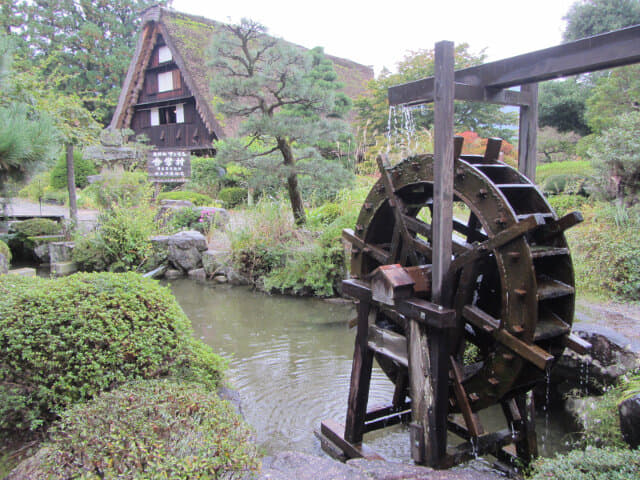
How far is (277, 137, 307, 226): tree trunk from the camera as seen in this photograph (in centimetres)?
902

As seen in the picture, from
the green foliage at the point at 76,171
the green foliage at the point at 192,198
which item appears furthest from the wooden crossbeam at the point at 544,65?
the green foliage at the point at 76,171

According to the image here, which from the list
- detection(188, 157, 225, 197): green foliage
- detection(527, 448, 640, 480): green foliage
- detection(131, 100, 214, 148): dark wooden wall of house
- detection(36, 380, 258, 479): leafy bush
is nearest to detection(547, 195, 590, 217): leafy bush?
detection(527, 448, 640, 480): green foliage

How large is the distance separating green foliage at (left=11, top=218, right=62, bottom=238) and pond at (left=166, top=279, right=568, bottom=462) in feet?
14.5

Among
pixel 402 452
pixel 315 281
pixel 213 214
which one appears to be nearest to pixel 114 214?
pixel 213 214

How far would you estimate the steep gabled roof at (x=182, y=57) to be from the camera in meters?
18.3

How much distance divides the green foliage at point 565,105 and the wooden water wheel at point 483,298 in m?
14.6

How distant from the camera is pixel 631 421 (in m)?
2.56

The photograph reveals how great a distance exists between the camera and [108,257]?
9047mm

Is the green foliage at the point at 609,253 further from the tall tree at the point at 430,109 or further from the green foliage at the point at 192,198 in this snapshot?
the green foliage at the point at 192,198

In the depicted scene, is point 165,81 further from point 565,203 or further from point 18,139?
point 565,203

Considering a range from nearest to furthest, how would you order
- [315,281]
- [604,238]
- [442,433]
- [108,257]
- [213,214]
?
1. [442,433]
2. [604,238]
3. [315,281]
4. [108,257]
5. [213,214]

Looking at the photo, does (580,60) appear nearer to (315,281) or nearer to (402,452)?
(402,452)

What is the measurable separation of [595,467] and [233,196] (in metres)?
13.7

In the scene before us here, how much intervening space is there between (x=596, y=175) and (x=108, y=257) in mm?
9039
